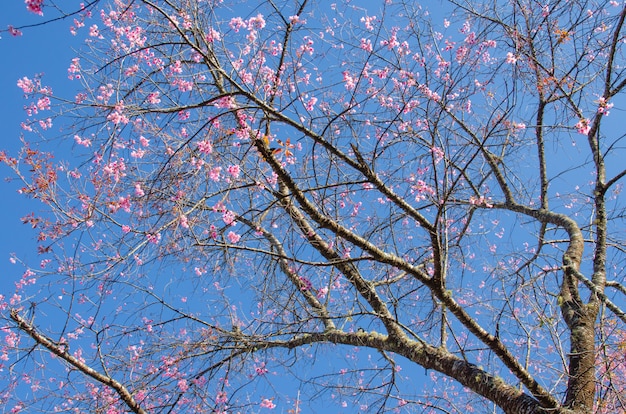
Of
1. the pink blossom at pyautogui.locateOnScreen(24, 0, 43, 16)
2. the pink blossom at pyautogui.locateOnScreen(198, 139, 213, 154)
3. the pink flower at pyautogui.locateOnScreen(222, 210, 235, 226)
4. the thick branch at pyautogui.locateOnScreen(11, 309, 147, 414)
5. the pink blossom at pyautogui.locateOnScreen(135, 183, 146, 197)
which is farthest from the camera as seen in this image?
the thick branch at pyautogui.locateOnScreen(11, 309, 147, 414)

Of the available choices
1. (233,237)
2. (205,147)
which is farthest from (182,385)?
(205,147)

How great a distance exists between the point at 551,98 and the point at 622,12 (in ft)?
4.78

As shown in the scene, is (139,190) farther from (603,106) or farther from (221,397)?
(603,106)

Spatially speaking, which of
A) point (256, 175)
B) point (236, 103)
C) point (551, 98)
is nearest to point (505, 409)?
point (256, 175)

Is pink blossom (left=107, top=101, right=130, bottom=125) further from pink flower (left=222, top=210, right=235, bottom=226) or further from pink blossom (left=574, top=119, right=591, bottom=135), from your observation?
pink blossom (left=574, top=119, right=591, bottom=135)

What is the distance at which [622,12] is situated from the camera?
380 centimetres

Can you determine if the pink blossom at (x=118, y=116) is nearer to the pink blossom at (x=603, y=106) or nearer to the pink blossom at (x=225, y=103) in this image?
the pink blossom at (x=225, y=103)

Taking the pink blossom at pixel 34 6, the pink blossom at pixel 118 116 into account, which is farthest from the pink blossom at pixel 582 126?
the pink blossom at pixel 34 6

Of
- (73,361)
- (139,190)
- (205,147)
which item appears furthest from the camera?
(73,361)

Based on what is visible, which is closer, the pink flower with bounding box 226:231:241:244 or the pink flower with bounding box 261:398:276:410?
the pink flower with bounding box 226:231:241:244

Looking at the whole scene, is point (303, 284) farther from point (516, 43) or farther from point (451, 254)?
point (516, 43)

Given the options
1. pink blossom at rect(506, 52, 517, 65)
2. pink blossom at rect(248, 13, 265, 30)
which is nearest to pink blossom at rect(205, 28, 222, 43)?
pink blossom at rect(248, 13, 265, 30)

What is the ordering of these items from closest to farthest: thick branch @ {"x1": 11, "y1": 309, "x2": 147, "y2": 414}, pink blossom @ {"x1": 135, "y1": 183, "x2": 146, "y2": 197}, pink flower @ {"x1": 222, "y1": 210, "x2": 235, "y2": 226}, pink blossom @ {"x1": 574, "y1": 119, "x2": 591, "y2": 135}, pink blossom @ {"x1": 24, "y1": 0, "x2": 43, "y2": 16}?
pink blossom @ {"x1": 24, "y1": 0, "x2": 43, "y2": 16}
pink flower @ {"x1": 222, "y1": 210, "x2": 235, "y2": 226}
pink blossom @ {"x1": 135, "y1": 183, "x2": 146, "y2": 197}
pink blossom @ {"x1": 574, "y1": 119, "x2": 591, "y2": 135}
thick branch @ {"x1": 11, "y1": 309, "x2": 147, "y2": 414}

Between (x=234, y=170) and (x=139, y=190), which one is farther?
(x=139, y=190)
